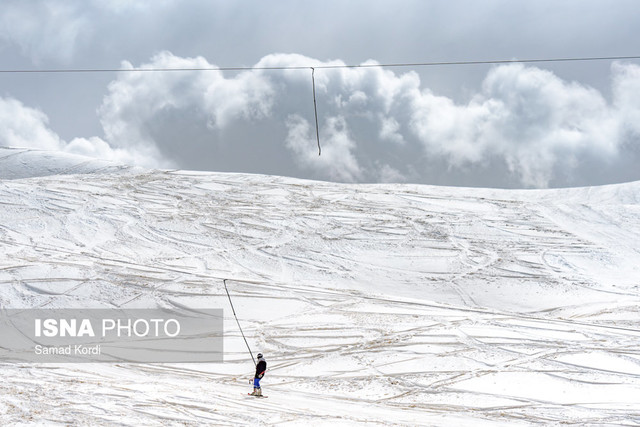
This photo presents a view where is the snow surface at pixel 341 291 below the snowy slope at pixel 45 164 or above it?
below

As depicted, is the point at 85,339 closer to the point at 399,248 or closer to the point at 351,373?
the point at 351,373

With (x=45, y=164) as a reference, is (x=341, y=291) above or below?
below

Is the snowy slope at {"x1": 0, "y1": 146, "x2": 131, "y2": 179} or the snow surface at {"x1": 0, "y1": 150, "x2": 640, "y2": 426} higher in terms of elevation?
the snowy slope at {"x1": 0, "y1": 146, "x2": 131, "y2": 179}

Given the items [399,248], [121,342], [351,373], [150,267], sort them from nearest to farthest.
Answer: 1. [351,373]
2. [121,342]
3. [150,267]
4. [399,248]

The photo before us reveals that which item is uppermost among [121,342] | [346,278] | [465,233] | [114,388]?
[465,233]

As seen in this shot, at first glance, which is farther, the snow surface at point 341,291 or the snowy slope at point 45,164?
the snowy slope at point 45,164

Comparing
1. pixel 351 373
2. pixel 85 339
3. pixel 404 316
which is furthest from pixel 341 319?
pixel 85 339

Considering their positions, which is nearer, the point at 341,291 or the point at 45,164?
the point at 341,291

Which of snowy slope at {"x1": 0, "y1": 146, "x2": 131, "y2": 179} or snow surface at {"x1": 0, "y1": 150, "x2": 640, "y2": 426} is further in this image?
snowy slope at {"x1": 0, "y1": 146, "x2": 131, "y2": 179}
